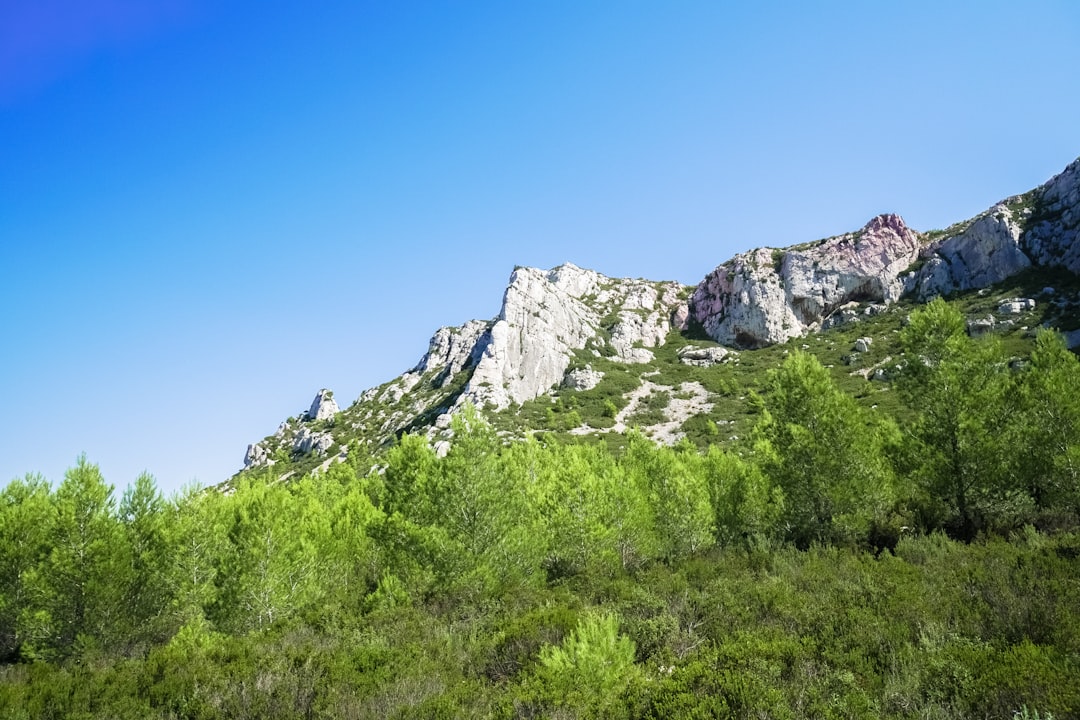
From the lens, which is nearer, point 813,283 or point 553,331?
point 813,283

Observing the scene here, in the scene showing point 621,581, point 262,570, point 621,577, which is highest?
point 262,570

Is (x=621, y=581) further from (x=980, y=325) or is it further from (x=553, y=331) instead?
(x=553, y=331)

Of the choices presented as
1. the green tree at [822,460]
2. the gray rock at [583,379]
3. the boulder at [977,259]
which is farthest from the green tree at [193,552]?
the boulder at [977,259]

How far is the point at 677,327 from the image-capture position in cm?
11856

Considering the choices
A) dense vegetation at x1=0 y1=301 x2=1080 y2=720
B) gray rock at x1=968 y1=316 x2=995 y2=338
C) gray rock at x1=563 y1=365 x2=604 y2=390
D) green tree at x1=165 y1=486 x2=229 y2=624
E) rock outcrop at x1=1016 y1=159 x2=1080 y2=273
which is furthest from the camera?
gray rock at x1=563 y1=365 x2=604 y2=390

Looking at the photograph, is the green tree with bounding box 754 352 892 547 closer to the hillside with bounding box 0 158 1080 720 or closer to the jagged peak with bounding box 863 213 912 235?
the hillside with bounding box 0 158 1080 720

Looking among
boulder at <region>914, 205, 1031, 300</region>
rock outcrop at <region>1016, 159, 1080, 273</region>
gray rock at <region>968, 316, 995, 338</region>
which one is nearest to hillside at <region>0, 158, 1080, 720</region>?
gray rock at <region>968, 316, 995, 338</region>

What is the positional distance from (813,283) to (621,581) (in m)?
102

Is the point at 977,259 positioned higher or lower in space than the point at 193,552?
higher

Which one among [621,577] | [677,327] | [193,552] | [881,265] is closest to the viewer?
[193,552]

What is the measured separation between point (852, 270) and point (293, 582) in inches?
4288

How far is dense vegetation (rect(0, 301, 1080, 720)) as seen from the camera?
8.26 metres

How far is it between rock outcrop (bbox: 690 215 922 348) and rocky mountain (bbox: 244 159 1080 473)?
0.26 m

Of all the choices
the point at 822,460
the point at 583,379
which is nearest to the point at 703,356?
the point at 583,379
